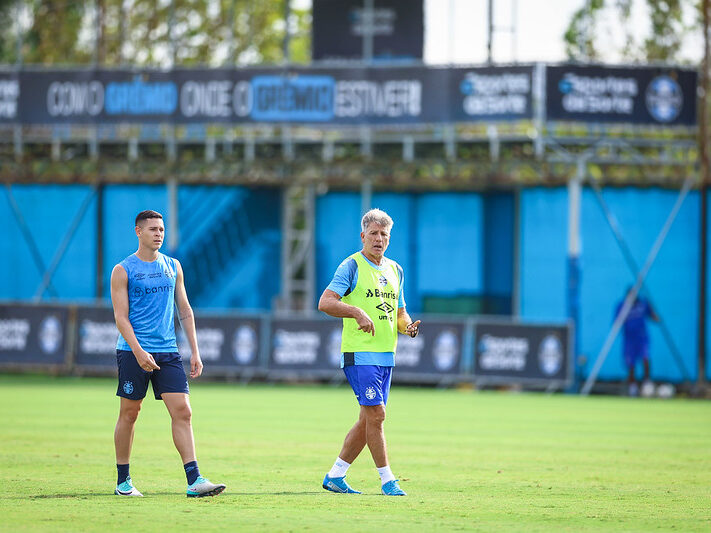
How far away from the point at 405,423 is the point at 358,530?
9.41 meters

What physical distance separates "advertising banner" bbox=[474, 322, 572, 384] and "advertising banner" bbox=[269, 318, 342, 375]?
2.83m

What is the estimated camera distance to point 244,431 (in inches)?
637

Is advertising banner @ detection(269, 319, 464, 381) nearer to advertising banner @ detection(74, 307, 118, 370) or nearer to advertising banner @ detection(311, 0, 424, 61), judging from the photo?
advertising banner @ detection(74, 307, 118, 370)

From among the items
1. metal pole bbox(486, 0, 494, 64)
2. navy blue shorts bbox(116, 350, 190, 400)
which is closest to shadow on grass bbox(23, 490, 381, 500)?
navy blue shorts bbox(116, 350, 190, 400)

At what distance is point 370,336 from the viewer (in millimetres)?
10312

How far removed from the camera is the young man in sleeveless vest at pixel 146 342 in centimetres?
996

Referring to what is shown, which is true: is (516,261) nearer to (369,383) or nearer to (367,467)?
(367,467)

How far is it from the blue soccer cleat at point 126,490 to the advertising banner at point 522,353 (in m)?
16.1

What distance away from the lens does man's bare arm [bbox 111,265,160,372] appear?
980 centimetres

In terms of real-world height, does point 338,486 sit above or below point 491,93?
below

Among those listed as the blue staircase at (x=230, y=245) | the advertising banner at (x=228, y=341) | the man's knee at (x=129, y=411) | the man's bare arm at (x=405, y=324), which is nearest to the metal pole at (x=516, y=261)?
the blue staircase at (x=230, y=245)

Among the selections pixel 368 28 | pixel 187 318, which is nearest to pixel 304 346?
pixel 368 28

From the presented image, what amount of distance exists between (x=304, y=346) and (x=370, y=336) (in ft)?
53.4

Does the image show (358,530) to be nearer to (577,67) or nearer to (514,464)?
(514,464)
